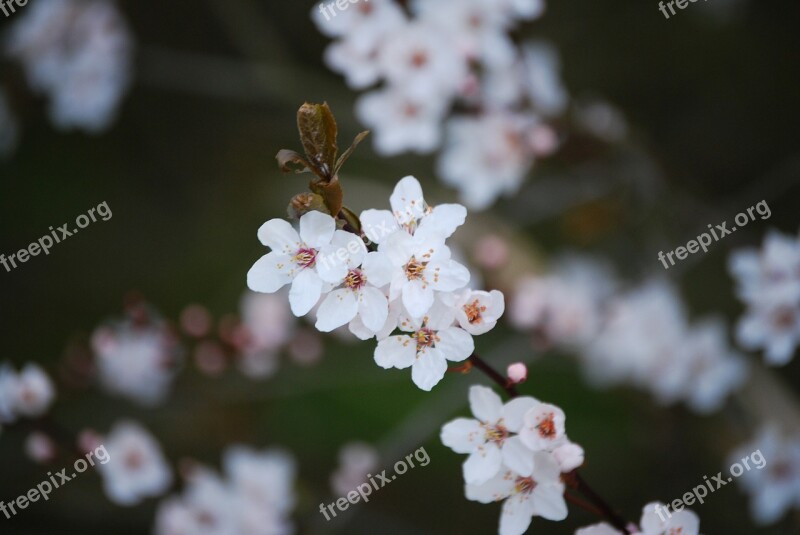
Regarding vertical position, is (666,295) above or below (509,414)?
below

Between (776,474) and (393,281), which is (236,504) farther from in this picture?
(776,474)

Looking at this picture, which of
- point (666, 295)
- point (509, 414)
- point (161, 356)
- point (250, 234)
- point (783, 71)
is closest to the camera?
point (509, 414)

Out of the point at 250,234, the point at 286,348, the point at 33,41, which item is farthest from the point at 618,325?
the point at 33,41

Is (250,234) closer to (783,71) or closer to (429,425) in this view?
(429,425)

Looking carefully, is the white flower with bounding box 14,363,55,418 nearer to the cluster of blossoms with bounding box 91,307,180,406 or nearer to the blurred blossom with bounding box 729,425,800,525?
the cluster of blossoms with bounding box 91,307,180,406

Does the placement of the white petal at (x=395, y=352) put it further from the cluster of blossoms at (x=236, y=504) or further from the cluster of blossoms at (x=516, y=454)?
the cluster of blossoms at (x=236, y=504)

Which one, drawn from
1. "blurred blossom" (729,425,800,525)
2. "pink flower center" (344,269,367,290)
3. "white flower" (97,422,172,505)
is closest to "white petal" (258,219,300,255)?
"pink flower center" (344,269,367,290)

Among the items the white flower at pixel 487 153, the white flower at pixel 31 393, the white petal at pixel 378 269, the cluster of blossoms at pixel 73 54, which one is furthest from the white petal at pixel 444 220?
the cluster of blossoms at pixel 73 54

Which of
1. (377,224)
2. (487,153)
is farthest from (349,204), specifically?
(377,224)
